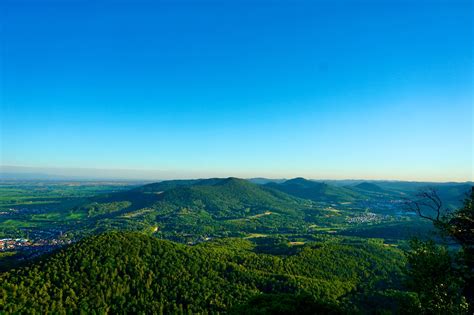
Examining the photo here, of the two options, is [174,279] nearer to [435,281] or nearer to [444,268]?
[435,281]

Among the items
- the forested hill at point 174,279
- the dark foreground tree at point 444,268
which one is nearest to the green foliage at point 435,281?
the dark foreground tree at point 444,268

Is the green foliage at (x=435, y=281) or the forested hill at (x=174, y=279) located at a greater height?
the green foliage at (x=435, y=281)

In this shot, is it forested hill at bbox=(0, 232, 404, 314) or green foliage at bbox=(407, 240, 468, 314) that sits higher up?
green foliage at bbox=(407, 240, 468, 314)

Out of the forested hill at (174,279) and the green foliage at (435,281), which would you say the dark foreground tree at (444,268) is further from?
the forested hill at (174,279)

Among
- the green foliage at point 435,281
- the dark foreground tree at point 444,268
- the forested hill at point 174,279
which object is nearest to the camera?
the green foliage at point 435,281

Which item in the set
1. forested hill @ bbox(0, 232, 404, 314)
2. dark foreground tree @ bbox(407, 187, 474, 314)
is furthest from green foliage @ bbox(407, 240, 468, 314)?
forested hill @ bbox(0, 232, 404, 314)

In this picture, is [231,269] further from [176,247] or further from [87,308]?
[87,308]

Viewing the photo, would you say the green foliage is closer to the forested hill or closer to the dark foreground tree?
the dark foreground tree

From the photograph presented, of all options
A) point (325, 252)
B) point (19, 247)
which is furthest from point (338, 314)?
point (19, 247)

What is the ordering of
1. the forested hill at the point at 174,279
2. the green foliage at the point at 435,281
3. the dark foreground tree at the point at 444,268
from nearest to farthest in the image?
the green foliage at the point at 435,281 < the dark foreground tree at the point at 444,268 < the forested hill at the point at 174,279
